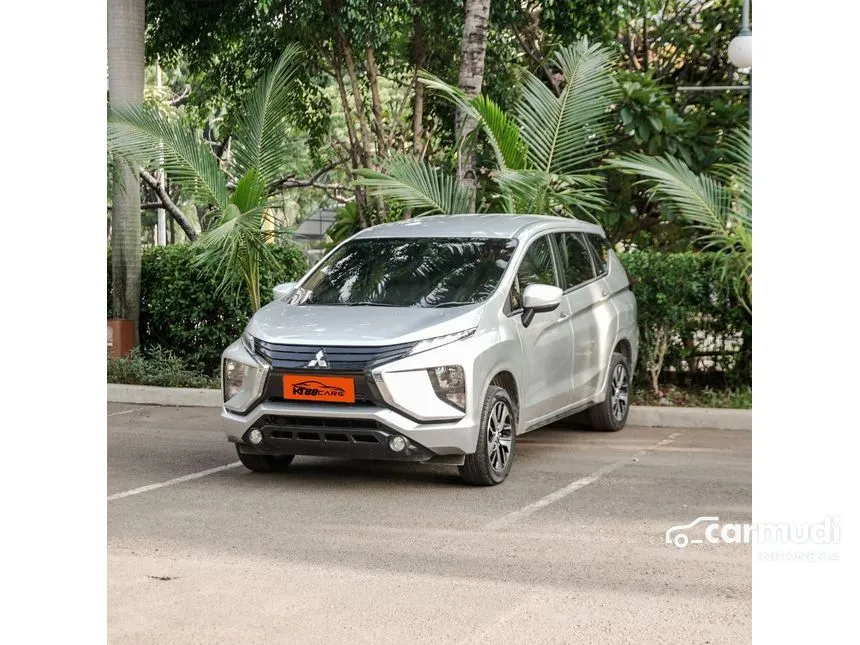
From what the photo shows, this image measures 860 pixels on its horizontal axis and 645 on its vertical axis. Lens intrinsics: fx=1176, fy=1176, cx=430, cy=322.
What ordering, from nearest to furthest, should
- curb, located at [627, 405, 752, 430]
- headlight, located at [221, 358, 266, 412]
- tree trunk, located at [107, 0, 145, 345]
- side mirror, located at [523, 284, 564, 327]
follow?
1. headlight, located at [221, 358, 266, 412]
2. side mirror, located at [523, 284, 564, 327]
3. curb, located at [627, 405, 752, 430]
4. tree trunk, located at [107, 0, 145, 345]

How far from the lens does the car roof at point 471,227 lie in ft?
28.3

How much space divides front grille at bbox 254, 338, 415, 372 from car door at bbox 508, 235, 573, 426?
112cm

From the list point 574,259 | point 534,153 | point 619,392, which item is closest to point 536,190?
point 534,153

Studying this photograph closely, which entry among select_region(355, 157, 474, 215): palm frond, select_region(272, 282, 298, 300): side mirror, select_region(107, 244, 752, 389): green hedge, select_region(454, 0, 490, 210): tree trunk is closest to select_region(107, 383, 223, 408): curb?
select_region(107, 244, 752, 389): green hedge

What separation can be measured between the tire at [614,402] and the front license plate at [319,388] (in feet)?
10.2

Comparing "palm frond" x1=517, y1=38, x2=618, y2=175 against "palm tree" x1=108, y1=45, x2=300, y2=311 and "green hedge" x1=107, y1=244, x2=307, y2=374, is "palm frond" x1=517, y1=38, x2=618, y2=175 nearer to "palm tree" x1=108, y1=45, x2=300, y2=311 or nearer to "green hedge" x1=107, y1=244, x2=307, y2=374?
"palm tree" x1=108, y1=45, x2=300, y2=311

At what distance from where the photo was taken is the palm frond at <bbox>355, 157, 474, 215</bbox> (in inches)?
446

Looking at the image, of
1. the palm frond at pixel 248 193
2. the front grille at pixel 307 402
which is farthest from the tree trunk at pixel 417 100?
the front grille at pixel 307 402

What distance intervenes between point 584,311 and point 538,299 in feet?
4.08

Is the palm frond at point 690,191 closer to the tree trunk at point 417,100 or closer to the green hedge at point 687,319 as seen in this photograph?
the green hedge at point 687,319
